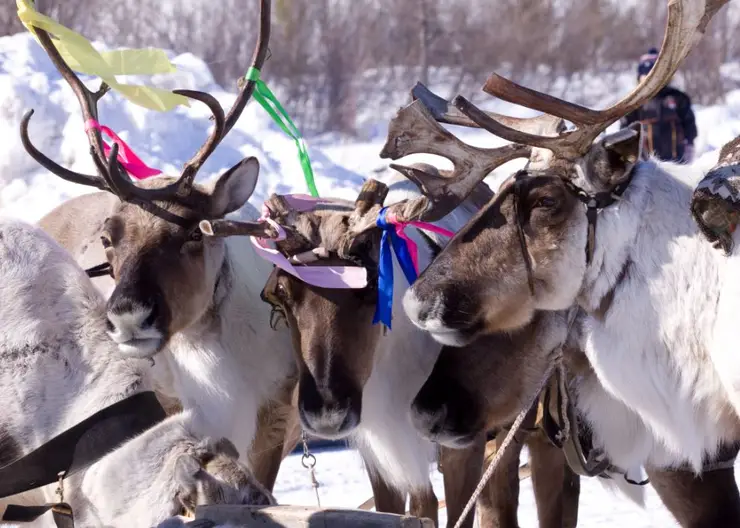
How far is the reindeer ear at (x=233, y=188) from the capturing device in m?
4.73

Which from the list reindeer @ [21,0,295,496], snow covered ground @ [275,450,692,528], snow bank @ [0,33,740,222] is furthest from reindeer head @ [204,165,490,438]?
snow bank @ [0,33,740,222]


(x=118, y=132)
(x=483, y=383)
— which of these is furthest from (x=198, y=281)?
(x=118, y=132)

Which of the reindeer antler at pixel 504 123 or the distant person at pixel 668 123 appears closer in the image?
the reindeer antler at pixel 504 123

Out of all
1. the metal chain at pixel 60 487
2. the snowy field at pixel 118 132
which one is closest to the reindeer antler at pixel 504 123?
the metal chain at pixel 60 487

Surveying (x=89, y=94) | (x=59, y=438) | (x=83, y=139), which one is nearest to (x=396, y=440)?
(x=59, y=438)

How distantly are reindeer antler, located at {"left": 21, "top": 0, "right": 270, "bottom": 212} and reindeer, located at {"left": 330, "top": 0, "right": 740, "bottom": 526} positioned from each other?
1.38m

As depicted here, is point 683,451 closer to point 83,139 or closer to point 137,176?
point 137,176

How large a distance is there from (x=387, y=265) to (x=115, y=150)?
114cm

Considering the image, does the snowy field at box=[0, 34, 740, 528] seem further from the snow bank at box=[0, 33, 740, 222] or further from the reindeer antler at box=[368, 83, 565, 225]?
the reindeer antler at box=[368, 83, 565, 225]

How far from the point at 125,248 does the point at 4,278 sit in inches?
22.5

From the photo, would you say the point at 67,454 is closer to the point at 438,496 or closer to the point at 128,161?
the point at 128,161

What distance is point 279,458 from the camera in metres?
4.98

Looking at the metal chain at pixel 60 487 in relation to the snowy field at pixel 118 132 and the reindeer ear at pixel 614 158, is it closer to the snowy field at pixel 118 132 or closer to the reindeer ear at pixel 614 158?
the reindeer ear at pixel 614 158

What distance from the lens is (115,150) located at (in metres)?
4.45
